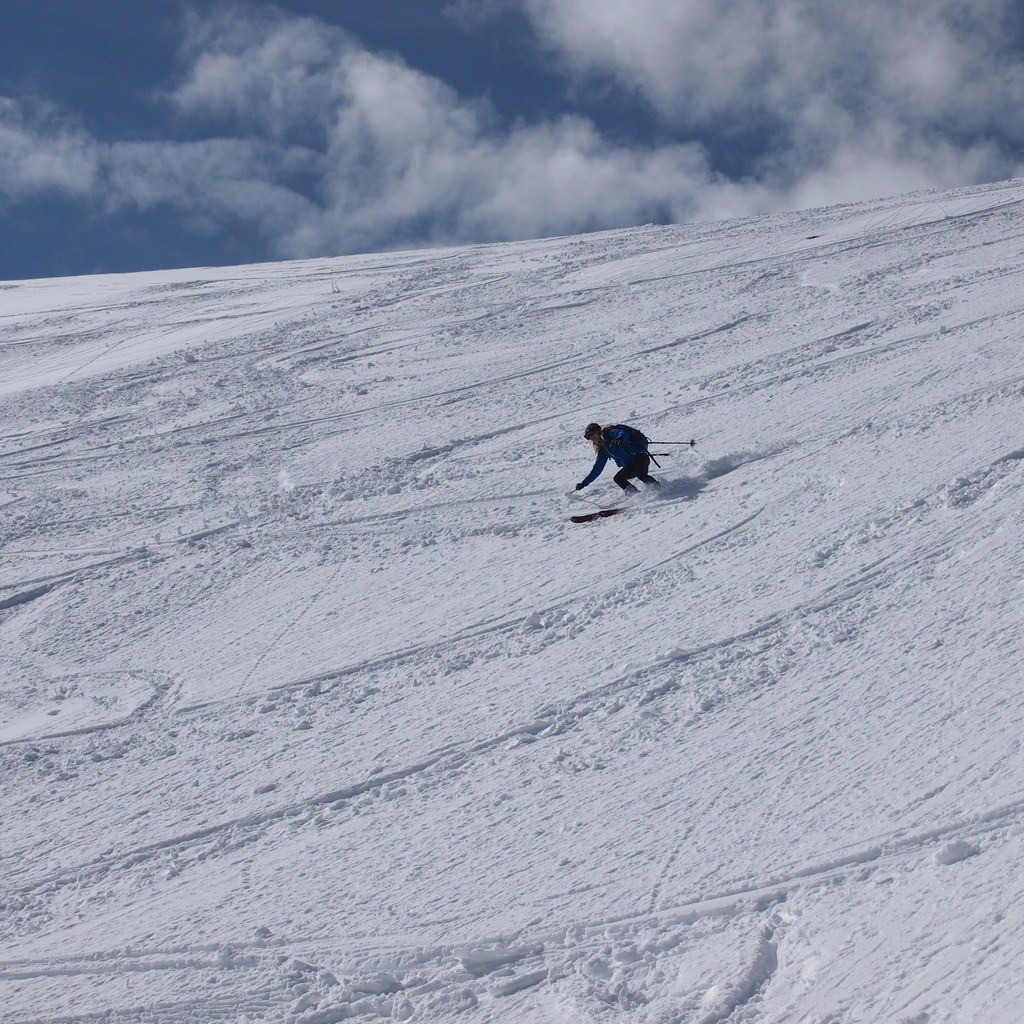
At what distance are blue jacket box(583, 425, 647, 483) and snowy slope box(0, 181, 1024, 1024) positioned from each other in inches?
15.6

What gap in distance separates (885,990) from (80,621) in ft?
23.2

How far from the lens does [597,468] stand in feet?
29.7

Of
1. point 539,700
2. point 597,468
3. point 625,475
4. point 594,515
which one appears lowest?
point 539,700

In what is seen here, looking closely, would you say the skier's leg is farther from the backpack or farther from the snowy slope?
the snowy slope

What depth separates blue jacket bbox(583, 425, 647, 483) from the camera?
9.01 m

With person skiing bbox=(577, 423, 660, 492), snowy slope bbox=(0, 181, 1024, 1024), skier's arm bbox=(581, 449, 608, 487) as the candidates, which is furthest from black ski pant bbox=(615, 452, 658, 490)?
snowy slope bbox=(0, 181, 1024, 1024)

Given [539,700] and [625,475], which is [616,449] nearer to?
[625,475]

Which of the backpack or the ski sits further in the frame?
the backpack

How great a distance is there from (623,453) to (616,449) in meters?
0.08

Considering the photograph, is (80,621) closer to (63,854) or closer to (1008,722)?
(63,854)

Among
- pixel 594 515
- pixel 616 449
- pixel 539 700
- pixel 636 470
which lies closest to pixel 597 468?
pixel 616 449

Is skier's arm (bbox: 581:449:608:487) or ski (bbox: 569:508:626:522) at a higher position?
skier's arm (bbox: 581:449:608:487)

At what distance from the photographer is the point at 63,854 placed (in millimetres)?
5316

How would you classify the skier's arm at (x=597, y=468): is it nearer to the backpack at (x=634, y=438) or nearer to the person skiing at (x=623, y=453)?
the person skiing at (x=623, y=453)
